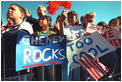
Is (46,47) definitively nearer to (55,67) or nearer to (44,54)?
(44,54)

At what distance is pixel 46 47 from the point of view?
5.14 ft

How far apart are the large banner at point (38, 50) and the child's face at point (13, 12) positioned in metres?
0.36

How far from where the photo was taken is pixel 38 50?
152 centimetres

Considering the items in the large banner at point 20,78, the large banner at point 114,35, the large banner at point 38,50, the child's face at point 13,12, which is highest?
the child's face at point 13,12

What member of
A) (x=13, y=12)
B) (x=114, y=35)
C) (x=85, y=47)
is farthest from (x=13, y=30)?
(x=114, y=35)

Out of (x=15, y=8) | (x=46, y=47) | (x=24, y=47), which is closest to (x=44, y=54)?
(x=46, y=47)

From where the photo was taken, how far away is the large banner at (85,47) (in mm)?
1660

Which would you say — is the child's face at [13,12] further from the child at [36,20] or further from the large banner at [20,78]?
the large banner at [20,78]

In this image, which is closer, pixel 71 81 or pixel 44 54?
pixel 44 54

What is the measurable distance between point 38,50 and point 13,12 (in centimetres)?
80

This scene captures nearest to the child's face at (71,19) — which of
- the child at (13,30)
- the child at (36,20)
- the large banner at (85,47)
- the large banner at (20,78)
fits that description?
the large banner at (85,47)

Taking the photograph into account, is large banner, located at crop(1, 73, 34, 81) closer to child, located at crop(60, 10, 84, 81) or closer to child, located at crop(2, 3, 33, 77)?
child, located at crop(2, 3, 33, 77)

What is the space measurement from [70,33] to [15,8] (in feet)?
4.08

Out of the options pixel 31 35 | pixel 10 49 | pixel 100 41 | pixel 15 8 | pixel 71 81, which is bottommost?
pixel 71 81
